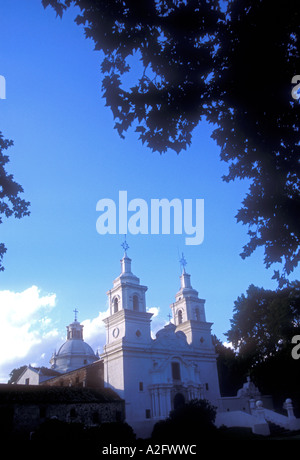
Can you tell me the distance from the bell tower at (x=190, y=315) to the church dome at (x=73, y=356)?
14808 millimetres

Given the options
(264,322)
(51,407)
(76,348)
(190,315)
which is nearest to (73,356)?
(76,348)

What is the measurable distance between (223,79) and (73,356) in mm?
46752

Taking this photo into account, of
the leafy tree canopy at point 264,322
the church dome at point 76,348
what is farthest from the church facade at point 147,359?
the church dome at point 76,348

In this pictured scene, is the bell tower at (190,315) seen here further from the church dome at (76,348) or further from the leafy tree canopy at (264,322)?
the church dome at (76,348)

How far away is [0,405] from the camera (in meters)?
24.4

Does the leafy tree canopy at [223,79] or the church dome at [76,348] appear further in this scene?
the church dome at [76,348]

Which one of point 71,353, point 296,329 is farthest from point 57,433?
point 71,353

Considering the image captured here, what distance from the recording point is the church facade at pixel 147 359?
31.2m

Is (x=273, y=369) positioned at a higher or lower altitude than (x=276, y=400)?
higher

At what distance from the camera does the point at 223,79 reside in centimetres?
804

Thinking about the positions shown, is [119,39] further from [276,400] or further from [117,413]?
[276,400]

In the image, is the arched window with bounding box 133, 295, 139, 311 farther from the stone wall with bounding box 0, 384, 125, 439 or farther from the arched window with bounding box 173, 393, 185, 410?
the arched window with bounding box 173, 393, 185, 410
